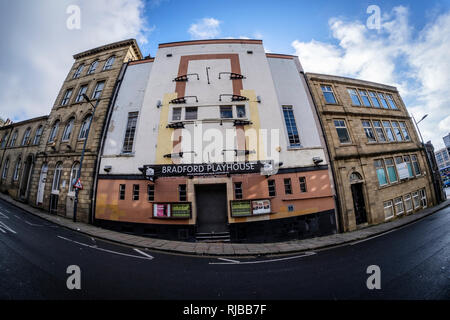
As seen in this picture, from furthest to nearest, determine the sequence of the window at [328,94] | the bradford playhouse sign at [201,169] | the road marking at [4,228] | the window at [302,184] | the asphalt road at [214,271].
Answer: the window at [328,94], the window at [302,184], the bradford playhouse sign at [201,169], the road marking at [4,228], the asphalt road at [214,271]

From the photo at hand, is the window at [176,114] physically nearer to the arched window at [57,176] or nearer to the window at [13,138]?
the arched window at [57,176]

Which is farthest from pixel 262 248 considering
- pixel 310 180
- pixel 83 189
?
pixel 83 189

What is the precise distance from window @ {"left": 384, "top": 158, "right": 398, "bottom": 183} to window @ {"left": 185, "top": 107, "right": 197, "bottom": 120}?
17565mm

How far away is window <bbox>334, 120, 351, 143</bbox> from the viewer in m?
12.3

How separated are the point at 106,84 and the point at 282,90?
16.3 metres

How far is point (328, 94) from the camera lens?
→ 13.4 m

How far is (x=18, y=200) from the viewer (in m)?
14.9

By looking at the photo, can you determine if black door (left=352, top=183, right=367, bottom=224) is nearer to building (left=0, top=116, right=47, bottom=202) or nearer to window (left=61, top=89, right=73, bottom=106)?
window (left=61, top=89, right=73, bottom=106)

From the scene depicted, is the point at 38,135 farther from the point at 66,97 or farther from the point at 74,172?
the point at 74,172

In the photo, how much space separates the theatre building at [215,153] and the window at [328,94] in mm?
2135

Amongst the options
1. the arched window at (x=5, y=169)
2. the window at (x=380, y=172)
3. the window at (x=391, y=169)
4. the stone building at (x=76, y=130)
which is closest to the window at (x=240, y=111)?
the stone building at (x=76, y=130)

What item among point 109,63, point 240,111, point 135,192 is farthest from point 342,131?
point 109,63

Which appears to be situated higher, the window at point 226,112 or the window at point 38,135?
the window at point 38,135

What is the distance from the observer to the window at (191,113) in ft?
37.3
